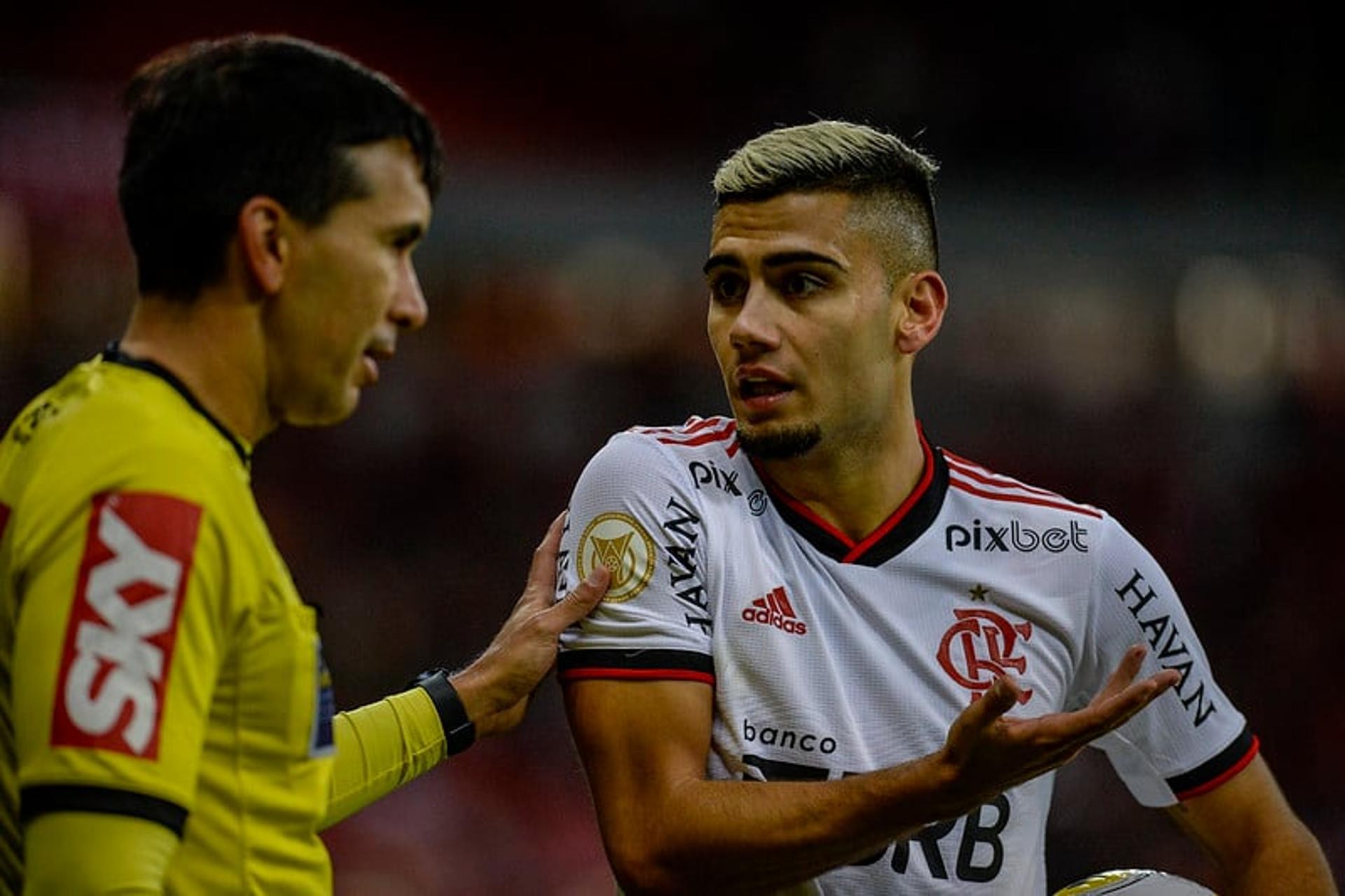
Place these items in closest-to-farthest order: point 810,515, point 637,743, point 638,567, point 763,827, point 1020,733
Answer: point 1020,733 < point 763,827 < point 637,743 < point 638,567 < point 810,515

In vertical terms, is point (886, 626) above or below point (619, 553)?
below

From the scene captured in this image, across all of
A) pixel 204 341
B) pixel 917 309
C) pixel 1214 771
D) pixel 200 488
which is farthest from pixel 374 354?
pixel 1214 771

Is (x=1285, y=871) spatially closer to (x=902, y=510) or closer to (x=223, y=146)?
(x=902, y=510)

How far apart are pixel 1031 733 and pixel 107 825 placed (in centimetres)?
141

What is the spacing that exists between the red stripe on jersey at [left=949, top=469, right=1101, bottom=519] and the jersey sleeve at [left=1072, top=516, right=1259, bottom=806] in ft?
0.20

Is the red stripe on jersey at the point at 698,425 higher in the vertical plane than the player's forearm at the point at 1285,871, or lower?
higher

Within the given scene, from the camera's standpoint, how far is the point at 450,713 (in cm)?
334

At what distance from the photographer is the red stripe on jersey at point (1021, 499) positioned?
3.79 meters

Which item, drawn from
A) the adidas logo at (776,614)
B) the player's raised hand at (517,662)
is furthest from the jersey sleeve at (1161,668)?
the player's raised hand at (517,662)

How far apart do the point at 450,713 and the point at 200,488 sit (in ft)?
4.21

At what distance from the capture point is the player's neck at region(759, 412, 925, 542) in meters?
3.68

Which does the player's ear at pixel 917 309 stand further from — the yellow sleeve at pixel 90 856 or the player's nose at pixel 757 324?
the yellow sleeve at pixel 90 856

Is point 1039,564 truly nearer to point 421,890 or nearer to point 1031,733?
point 1031,733

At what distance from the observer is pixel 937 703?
3.51 metres
